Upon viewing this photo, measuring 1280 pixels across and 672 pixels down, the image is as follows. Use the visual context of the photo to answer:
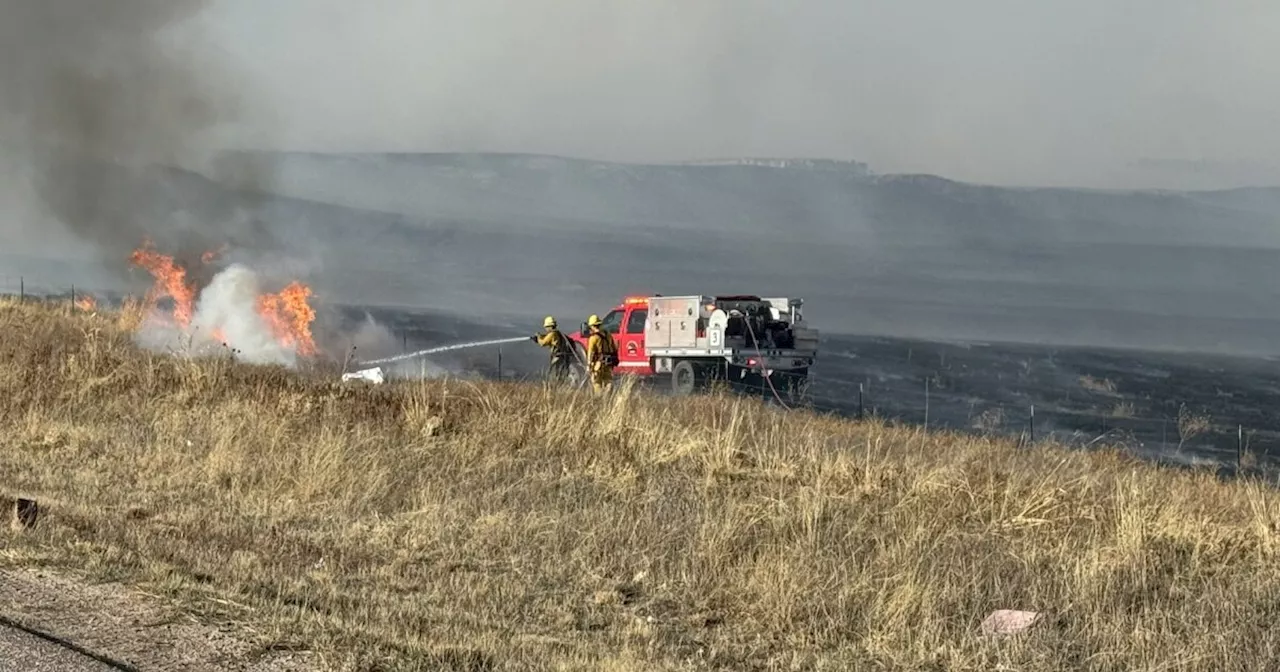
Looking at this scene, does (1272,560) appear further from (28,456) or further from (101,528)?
(28,456)

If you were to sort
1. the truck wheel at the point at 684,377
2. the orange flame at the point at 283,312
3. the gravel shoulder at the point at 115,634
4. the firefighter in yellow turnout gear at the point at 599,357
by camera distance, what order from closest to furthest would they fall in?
the gravel shoulder at the point at 115,634
the firefighter in yellow turnout gear at the point at 599,357
the truck wheel at the point at 684,377
the orange flame at the point at 283,312

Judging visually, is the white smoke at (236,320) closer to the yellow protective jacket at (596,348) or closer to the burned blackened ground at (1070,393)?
the yellow protective jacket at (596,348)

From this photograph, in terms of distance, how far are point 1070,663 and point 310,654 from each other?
3.48m

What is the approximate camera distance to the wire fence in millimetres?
20516

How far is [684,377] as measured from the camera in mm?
24125

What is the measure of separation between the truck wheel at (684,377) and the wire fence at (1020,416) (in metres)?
0.76

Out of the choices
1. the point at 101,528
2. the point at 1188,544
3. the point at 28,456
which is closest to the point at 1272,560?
the point at 1188,544

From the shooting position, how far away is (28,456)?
32.5 ft

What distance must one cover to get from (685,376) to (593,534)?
16167 millimetres

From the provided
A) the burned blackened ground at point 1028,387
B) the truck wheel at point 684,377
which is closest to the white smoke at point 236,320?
the burned blackened ground at point 1028,387

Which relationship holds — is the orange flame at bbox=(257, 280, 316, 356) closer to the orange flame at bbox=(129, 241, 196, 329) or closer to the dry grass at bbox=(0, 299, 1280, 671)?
the orange flame at bbox=(129, 241, 196, 329)

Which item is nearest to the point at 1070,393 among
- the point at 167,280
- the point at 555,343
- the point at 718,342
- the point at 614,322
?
the point at 614,322

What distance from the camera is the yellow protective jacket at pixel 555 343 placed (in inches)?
723

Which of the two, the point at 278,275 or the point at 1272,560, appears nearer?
the point at 1272,560
